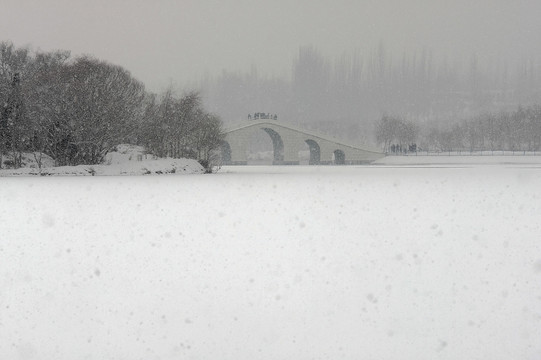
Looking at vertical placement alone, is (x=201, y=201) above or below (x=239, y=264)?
above

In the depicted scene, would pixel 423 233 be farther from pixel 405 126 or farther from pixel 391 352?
pixel 405 126

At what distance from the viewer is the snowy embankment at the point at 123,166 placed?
7.20 metres

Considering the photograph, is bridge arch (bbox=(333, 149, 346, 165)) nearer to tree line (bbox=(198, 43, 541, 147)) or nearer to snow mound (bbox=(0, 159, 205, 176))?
tree line (bbox=(198, 43, 541, 147))

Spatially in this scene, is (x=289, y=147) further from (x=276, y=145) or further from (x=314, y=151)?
(x=314, y=151)

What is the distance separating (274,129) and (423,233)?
1178 cm

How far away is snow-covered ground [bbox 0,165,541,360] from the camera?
6.78ft

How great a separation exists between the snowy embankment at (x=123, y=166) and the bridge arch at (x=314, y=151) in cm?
819

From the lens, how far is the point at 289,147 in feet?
46.8

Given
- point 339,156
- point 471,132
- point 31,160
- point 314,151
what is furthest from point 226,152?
point 471,132

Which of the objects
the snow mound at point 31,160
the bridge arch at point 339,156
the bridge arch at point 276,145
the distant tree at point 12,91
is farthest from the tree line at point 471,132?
the distant tree at point 12,91

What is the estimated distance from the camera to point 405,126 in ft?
66.6

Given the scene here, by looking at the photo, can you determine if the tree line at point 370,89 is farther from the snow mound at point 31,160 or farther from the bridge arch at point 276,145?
the snow mound at point 31,160

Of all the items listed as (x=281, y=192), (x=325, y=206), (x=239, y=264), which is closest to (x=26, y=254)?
(x=239, y=264)

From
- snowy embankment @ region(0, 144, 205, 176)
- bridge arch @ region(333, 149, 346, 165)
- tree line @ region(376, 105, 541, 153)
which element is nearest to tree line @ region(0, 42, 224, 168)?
snowy embankment @ region(0, 144, 205, 176)
